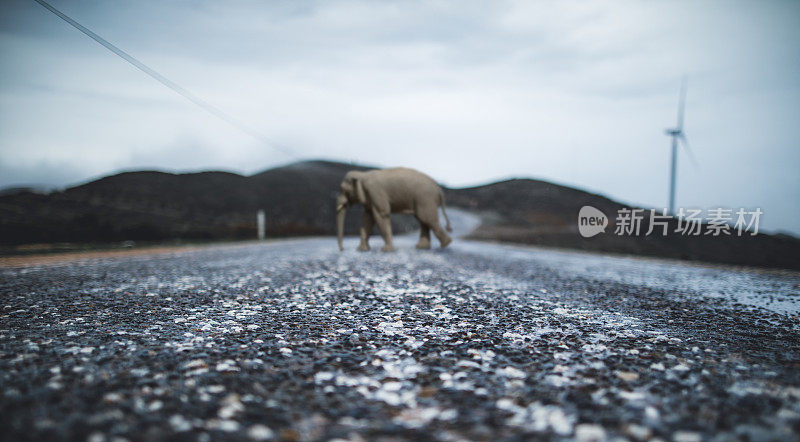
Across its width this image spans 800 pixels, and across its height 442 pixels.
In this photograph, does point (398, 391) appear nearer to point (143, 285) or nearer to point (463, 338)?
point (463, 338)

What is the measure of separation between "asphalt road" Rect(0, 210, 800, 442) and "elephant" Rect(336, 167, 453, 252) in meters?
6.94

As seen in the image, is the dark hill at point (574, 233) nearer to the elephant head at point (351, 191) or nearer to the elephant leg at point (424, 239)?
the elephant leg at point (424, 239)

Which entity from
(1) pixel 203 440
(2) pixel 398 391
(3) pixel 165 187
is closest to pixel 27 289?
(1) pixel 203 440

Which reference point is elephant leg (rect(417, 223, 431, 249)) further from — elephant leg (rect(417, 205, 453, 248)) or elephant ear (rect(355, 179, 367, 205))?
→ elephant ear (rect(355, 179, 367, 205))

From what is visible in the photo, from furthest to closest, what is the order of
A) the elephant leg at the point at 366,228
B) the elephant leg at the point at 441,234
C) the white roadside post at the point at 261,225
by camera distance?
the white roadside post at the point at 261,225 → the elephant leg at the point at 441,234 → the elephant leg at the point at 366,228

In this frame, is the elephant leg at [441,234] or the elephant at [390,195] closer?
the elephant at [390,195]

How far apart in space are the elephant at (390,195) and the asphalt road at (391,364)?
694 centimetres

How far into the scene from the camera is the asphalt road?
2.10 m

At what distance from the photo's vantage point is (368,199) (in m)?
13.0

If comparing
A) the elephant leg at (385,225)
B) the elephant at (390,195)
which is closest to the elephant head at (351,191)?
the elephant at (390,195)

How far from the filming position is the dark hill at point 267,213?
13906 millimetres

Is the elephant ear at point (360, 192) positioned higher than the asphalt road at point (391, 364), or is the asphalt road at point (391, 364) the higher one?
the elephant ear at point (360, 192)

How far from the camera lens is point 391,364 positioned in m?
3.01

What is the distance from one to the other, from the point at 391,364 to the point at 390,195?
10141 millimetres
